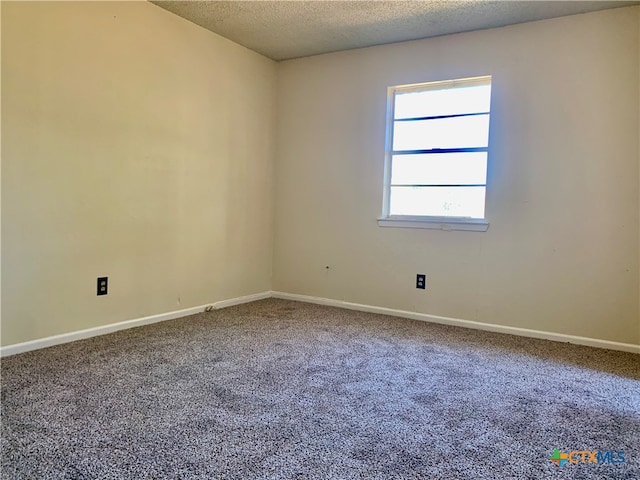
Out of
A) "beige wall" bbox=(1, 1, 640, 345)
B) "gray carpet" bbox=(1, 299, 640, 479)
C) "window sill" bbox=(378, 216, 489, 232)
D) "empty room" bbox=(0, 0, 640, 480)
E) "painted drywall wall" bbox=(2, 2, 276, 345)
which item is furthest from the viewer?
"window sill" bbox=(378, 216, 489, 232)

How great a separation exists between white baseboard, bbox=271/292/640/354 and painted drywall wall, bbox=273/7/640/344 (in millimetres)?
47

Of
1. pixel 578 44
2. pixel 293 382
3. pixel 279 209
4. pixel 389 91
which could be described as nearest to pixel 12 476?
pixel 293 382

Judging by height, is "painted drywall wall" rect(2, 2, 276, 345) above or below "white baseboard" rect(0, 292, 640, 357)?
above

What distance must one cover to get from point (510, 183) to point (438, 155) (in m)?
0.64

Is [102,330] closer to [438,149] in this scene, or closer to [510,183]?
[438,149]

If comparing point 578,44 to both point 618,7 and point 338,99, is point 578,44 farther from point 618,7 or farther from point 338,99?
point 338,99

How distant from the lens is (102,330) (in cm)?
297

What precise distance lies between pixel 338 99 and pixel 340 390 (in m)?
2.84

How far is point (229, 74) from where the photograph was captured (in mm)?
3859

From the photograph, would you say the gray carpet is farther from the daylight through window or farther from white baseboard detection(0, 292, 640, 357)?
the daylight through window

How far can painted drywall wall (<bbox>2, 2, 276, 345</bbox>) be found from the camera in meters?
2.51

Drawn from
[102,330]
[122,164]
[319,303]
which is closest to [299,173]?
[319,303]

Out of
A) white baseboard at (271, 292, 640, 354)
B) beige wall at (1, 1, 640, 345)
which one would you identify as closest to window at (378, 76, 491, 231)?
beige wall at (1, 1, 640, 345)

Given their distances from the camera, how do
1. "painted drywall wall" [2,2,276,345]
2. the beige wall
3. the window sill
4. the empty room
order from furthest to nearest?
the window sill → the beige wall → "painted drywall wall" [2,2,276,345] → the empty room
